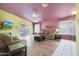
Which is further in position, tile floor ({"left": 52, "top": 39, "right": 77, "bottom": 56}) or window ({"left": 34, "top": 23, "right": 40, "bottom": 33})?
window ({"left": 34, "top": 23, "right": 40, "bottom": 33})

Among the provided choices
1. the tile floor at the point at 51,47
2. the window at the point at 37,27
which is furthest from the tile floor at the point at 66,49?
the window at the point at 37,27

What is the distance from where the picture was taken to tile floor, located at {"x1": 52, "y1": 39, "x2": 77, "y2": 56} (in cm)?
197

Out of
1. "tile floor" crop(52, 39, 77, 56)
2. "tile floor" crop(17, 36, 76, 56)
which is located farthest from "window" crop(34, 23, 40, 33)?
"tile floor" crop(52, 39, 77, 56)

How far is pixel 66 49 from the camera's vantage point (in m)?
1.98

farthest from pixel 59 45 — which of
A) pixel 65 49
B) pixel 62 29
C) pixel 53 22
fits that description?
pixel 53 22

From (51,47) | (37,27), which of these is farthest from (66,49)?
(37,27)

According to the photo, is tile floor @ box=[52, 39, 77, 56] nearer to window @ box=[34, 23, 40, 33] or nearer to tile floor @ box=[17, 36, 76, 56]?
tile floor @ box=[17, 36, 76, 56]

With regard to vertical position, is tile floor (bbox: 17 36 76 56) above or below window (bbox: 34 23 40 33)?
below

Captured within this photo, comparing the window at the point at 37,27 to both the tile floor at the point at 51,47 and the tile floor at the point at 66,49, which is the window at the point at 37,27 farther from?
the tile floor at the point at 66,49

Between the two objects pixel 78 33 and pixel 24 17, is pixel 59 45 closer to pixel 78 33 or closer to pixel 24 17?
pixel 78 33

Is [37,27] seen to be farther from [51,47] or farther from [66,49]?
[66,49]

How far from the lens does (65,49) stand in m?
1.98

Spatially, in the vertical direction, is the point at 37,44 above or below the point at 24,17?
below

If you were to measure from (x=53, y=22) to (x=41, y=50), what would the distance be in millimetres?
542
